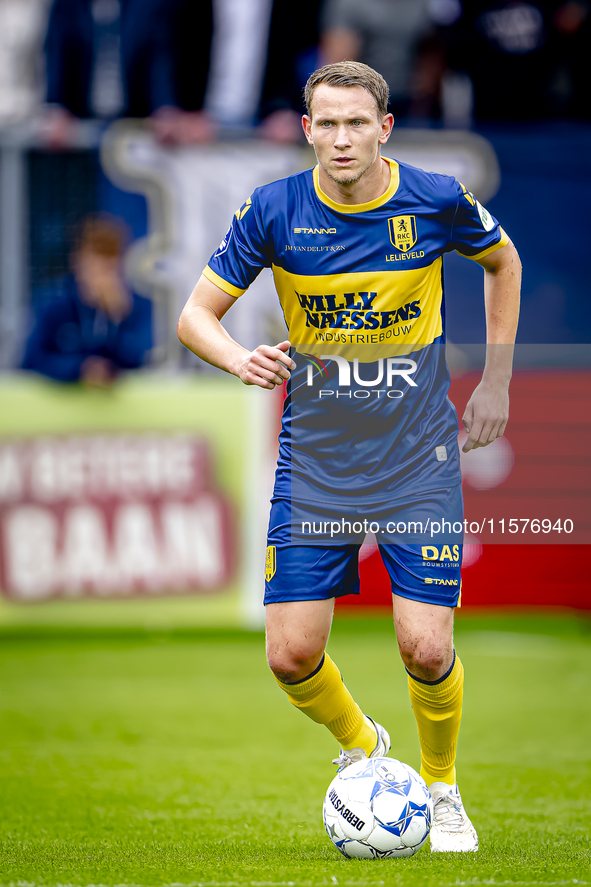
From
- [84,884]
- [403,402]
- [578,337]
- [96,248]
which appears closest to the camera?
[84,884]

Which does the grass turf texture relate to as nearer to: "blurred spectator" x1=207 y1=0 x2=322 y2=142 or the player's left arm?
the player's left arm

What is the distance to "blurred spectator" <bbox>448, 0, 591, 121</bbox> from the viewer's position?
1108cm

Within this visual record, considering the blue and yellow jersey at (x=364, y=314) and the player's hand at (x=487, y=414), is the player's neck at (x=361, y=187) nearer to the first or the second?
the blue and yellow jersey at (x=364, y=314)

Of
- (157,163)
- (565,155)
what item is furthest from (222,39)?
(565,155)

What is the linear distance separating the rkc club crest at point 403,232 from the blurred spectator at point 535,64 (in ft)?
24.8

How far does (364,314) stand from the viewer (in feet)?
13.4

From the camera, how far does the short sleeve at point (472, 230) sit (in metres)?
4.12

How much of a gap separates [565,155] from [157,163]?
12.0ft

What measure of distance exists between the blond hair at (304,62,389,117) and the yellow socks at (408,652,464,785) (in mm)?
1949

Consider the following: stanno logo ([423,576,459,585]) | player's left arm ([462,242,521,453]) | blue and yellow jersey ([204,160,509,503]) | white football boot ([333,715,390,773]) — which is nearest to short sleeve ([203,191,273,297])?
blue and yellow jersey ([204,160,509,503])

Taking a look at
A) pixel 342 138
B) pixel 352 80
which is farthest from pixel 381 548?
pixel 352 80

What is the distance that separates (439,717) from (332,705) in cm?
39

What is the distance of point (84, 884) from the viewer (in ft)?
11.3

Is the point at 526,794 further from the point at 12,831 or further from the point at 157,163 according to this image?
the point at 157,163
